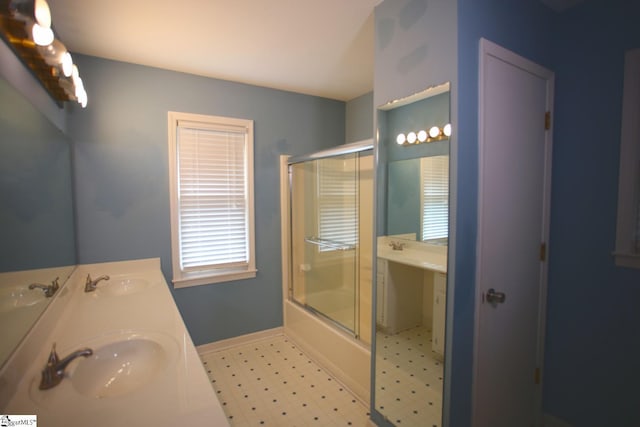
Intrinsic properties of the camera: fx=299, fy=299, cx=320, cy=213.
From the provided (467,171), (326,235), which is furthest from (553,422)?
(326,235)

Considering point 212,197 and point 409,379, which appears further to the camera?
point 212,197

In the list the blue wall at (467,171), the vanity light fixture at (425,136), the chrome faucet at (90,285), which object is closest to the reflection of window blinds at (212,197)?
the chrome faucet at (90,285)

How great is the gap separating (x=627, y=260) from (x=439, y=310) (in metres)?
1.04

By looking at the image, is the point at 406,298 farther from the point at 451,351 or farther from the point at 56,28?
the point at 56,28

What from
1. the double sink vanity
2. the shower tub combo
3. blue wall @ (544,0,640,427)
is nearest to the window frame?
the shower tub combo

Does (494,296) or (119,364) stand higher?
(494,296)

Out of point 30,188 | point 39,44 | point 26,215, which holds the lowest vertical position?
point 26,215

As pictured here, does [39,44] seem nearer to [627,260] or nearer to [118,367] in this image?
[118,367]

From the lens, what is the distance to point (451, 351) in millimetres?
1438

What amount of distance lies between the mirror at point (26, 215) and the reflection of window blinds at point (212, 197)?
0.96 metres

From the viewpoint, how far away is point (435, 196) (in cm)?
164

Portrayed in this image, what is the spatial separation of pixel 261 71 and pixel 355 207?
1.52m

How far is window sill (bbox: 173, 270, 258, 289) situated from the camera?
2.75 metres

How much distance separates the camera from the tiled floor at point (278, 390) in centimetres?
205
